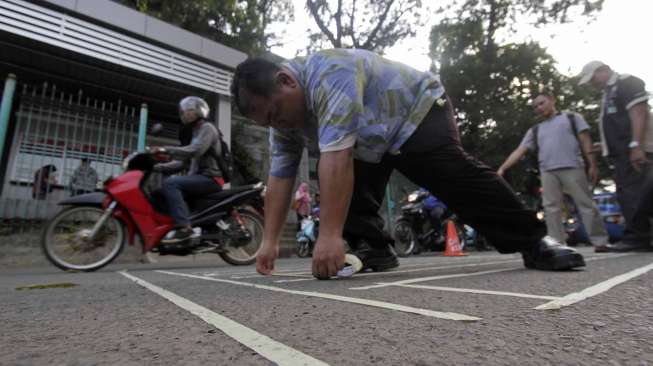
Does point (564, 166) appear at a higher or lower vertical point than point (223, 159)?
lower

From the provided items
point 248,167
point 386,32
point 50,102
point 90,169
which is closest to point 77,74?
point 50,102

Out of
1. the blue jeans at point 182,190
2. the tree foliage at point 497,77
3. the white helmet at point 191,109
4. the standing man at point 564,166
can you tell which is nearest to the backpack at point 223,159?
the blue jeans at point 182,190

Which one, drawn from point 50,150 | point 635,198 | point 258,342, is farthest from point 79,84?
point 635,198

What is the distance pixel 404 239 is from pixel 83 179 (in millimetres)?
5565

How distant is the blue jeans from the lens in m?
3.94

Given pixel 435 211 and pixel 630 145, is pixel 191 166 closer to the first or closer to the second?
pixel 630 145

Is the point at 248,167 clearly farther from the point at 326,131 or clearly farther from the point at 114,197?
the point at 326,131

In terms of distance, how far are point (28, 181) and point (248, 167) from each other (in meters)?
3.72

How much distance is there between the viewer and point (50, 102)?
5965mm

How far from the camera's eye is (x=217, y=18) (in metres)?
9.13

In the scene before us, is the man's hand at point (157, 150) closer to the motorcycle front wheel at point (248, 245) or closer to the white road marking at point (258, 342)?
the motorcycle front wheel at point (248, 245)

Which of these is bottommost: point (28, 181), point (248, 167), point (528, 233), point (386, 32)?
point (528, 233)

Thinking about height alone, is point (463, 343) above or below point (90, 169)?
below

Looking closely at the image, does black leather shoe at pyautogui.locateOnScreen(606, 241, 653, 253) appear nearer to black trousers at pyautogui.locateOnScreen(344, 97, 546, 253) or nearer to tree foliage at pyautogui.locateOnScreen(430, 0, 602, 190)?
black trousers at pyautogui.locateOnScreen(344, 97, 546, 253)
